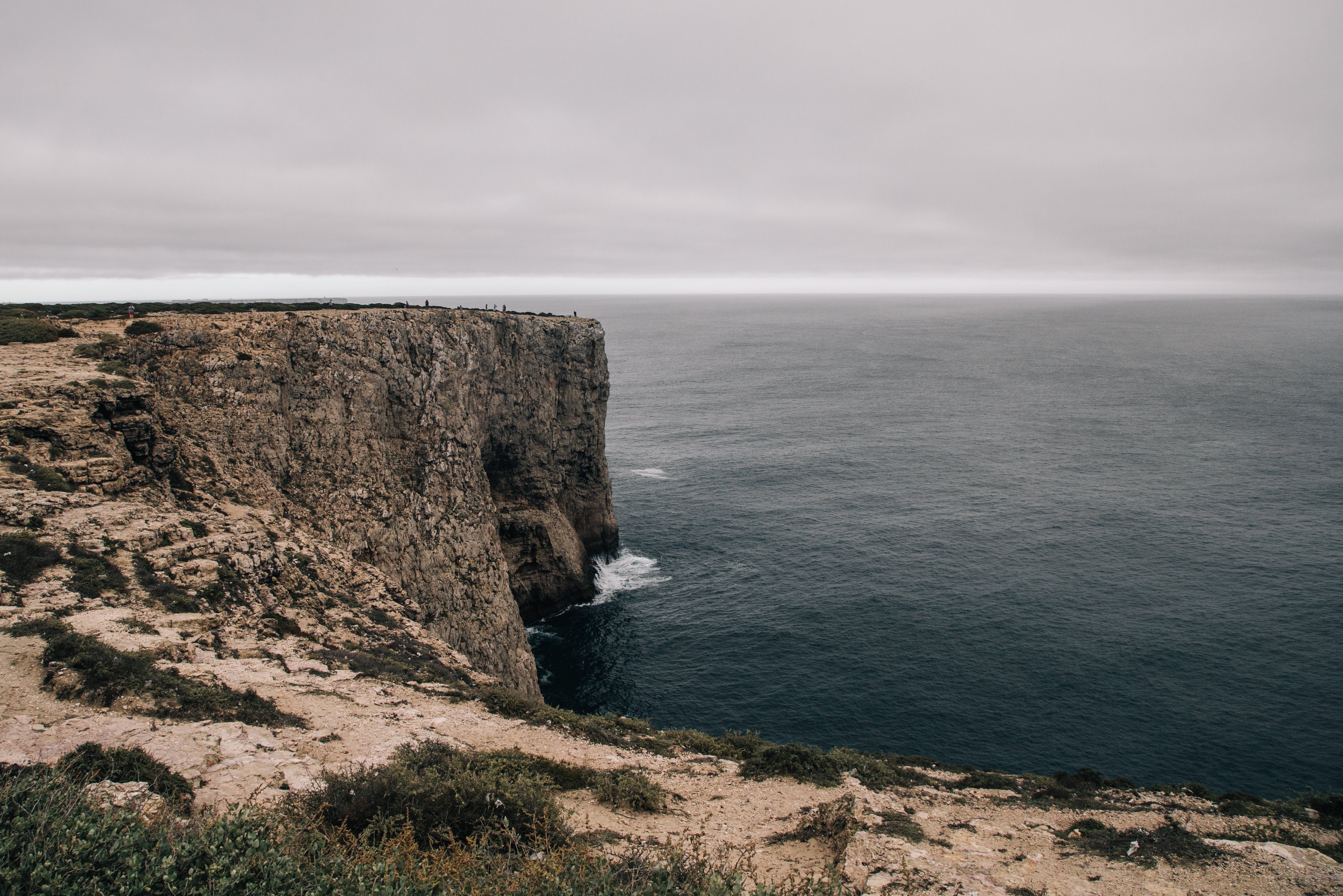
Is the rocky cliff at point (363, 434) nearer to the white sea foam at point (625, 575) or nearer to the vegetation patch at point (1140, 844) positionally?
the white sea foam at point (625, 575)

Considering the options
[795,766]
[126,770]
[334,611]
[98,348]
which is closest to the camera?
[126,770]

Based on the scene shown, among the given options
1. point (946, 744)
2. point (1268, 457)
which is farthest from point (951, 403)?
point (946, 744)

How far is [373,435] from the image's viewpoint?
40.9 metres

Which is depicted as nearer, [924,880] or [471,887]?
[471,887]

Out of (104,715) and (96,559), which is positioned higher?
(96,559)

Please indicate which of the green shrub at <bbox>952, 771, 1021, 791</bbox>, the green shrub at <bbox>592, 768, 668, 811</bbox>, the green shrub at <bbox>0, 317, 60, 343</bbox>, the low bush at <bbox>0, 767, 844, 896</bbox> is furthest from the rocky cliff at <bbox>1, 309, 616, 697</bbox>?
the green shrub at <bbox>952, 771, 1021, 791</bbox>

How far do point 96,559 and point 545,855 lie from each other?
19.9 m

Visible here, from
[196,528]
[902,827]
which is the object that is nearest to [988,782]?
[902,827]

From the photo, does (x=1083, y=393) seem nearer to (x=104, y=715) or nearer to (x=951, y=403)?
(x=951, y=403)

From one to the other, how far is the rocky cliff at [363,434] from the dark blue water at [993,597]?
12.2m

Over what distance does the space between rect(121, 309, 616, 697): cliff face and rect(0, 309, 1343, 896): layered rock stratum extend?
15 centimetres

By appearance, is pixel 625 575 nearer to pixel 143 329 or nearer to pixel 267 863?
pixel 143 329

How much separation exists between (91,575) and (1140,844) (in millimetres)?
33265

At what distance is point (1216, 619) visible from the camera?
169 feet
